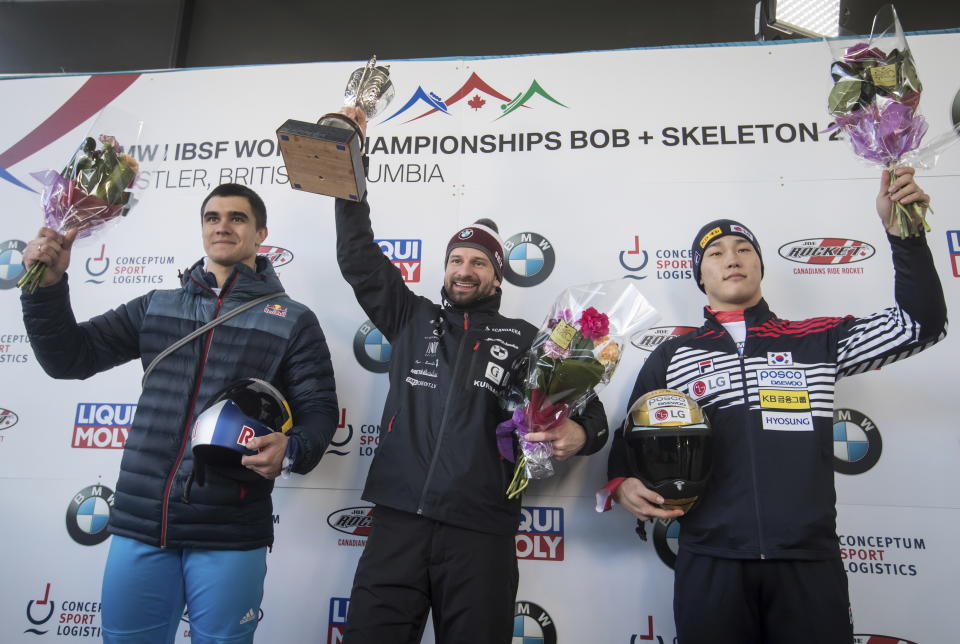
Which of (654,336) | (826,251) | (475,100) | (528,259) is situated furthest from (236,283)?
(826,251)

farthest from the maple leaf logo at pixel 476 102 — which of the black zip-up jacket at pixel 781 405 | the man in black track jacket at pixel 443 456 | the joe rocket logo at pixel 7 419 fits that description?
the joe rocket logo at pixel 7 419

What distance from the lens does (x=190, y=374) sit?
158 cm

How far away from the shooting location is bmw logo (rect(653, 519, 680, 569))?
2.01 meters

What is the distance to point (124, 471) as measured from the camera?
60.4 inches

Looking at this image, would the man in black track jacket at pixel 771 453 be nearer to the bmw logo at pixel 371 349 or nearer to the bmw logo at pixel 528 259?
the bmw logo at pixel 528 259

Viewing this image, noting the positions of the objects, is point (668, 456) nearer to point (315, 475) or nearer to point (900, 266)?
point (900, 266)

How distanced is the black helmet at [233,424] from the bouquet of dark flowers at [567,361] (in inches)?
23.7

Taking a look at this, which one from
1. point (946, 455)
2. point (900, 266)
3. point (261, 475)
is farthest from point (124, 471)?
point (946, 455)

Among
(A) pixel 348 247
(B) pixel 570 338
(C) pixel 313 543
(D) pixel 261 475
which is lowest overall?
(C) pixel 313 543

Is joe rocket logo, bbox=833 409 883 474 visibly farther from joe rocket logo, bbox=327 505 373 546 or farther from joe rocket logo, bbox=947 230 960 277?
joe rocket logo, bbox=327 505 373 546

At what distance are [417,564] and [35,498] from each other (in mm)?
1742

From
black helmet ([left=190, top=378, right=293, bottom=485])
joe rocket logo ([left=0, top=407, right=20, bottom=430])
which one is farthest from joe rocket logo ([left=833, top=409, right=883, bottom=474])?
joe rocket logo ([left=0, top=407, right=20, bottom=430])

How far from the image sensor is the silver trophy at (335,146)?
149 cm

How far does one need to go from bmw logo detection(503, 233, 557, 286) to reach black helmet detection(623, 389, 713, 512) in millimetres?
871
